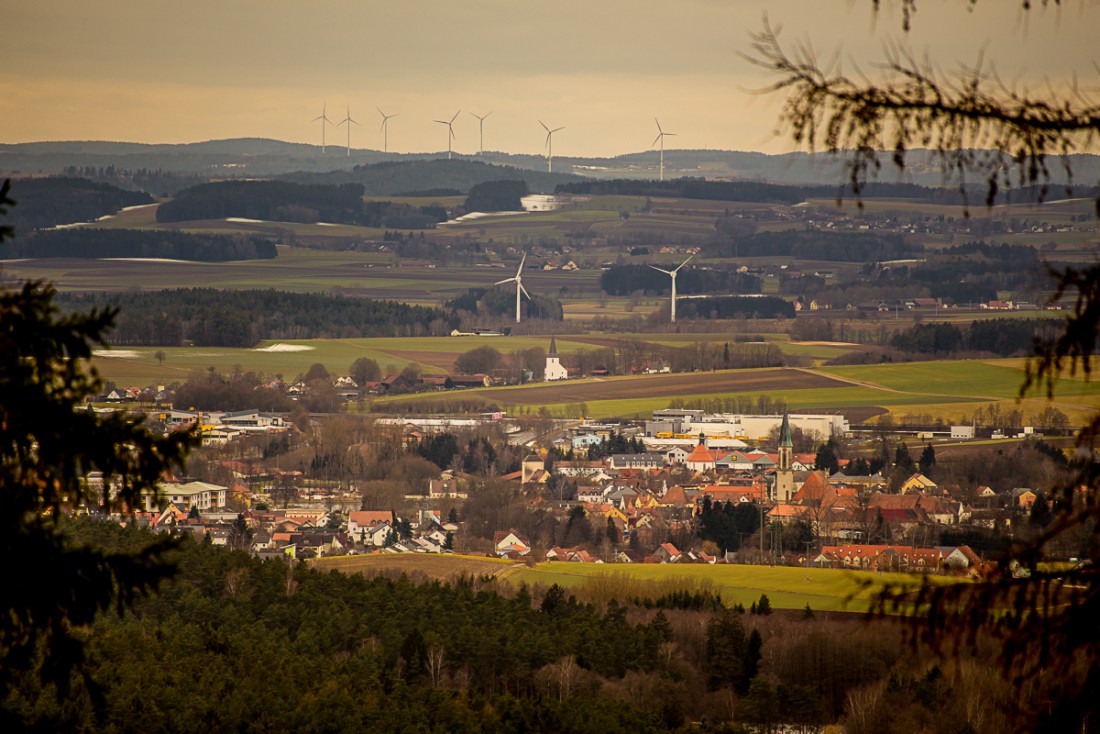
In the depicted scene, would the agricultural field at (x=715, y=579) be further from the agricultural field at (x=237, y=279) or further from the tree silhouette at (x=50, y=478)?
the agricultural field at (x=237, y=279)

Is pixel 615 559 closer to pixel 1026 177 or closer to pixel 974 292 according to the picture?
pixel 1026 177

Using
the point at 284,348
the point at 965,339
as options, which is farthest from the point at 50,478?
the point at 284,348

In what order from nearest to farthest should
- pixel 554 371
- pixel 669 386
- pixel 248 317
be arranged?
pixel 669 386
pixel 554 371
pixel 248 317

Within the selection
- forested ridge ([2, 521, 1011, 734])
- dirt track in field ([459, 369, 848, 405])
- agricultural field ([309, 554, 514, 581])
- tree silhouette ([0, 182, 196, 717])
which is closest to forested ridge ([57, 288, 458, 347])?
dirt track in field ([459, 369, 848, 405])

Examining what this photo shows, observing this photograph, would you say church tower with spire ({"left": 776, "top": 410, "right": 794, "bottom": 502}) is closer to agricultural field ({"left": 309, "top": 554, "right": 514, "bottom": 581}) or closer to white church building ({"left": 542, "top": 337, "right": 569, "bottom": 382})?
agricultural field ({"left": 309, "top": 554, "right": 514, "bottom": 581})

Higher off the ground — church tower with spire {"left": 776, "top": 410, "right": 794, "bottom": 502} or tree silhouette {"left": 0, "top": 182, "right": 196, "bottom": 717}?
tree silhouette {"left": 0, "top": 182, "right": 196, "bottom": 717}

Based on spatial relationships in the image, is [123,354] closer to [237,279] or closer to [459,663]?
[237,279]

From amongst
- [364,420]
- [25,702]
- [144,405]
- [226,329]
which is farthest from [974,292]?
[25,702]
